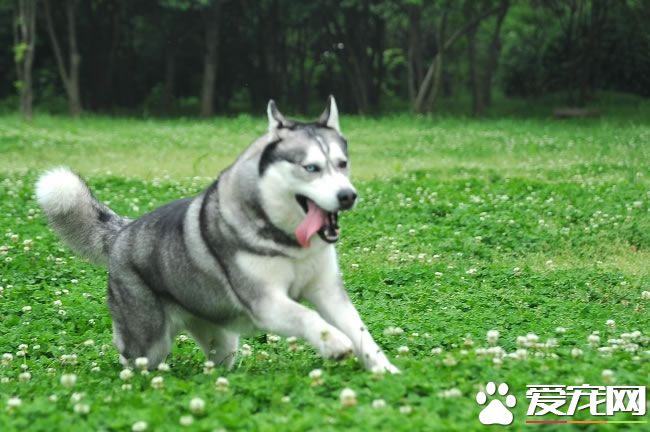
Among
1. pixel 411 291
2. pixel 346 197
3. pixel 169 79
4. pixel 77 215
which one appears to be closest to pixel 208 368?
pixel 346 197

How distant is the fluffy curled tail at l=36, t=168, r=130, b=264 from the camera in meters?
7.79

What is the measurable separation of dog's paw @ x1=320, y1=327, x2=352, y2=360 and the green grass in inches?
5.0

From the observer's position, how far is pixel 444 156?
2208 cm

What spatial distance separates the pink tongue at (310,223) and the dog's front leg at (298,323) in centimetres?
38

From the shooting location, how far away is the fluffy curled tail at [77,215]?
7.79 metres

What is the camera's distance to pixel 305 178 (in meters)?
6.25

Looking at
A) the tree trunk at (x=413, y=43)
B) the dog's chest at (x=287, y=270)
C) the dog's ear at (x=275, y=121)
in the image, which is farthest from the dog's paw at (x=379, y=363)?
the tree trunk at (x=413, y=43)

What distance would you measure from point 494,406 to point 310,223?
67.6 inches

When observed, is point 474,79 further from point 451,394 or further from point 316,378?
point 451,394

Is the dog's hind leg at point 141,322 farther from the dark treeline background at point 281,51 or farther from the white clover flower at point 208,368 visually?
the dark treeline background at point 281,51

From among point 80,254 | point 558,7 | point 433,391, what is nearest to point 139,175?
point 80,254

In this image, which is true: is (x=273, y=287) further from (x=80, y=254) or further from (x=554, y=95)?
(x=554, y=95)

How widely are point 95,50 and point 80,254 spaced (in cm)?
4223

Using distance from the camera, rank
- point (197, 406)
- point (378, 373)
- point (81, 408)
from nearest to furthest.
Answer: point (197, 406)
point (81, 408)
point (378, 373)
